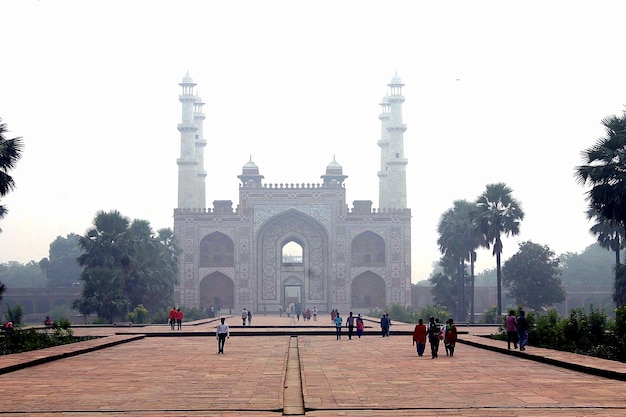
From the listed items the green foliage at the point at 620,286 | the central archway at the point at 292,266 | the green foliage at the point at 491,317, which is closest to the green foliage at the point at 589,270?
the central archway at the point at 292,266

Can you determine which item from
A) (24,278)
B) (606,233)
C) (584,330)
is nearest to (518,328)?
(584,330)

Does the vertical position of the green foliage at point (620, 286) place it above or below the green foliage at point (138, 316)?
above

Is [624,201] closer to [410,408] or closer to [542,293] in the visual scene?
[410,408]

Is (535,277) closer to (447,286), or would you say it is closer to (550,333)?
(447,286)

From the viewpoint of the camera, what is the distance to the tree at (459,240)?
45.8 meters

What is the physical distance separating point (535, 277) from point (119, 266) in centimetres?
2299

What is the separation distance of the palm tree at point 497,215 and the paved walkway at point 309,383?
1906cm

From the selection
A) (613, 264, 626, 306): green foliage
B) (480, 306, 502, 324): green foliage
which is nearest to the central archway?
(480, 306, 502, 324): green foliage

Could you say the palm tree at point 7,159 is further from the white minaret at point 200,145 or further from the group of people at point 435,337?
the white minaret at point 200,145

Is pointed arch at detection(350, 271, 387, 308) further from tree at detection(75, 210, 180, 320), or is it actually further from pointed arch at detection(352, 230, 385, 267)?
tree at detection(75, 210, 180, 320)

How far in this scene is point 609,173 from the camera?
24.4m

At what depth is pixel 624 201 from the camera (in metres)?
24.0

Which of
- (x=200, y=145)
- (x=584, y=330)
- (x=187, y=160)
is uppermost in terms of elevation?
(x=200, y=145)

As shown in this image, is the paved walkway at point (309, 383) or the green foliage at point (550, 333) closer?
the paved walkway at point (309, 383)
